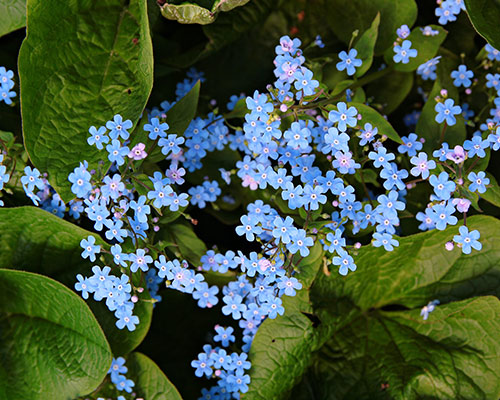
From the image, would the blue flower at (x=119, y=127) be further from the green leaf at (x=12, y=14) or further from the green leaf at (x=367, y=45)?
the green leaf at (x=367, y=45)

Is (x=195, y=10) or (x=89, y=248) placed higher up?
(x=195, y=10)

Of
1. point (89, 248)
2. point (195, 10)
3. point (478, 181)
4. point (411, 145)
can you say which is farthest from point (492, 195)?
point (89, 248)

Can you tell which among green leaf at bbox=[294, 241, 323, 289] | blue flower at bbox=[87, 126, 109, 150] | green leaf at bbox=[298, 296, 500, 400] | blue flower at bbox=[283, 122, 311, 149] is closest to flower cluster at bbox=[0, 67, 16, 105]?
blue flower at bbox=[87, 126, 109, 150]

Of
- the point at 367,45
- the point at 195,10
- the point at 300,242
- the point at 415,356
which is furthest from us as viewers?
the point at 415,356

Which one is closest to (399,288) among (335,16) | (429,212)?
(429,212)

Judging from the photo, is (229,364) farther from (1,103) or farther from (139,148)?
(1,103)

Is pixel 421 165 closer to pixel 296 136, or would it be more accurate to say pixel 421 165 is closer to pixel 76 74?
pixel 296 136
